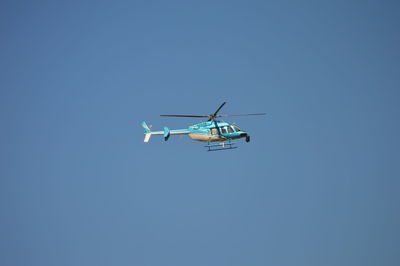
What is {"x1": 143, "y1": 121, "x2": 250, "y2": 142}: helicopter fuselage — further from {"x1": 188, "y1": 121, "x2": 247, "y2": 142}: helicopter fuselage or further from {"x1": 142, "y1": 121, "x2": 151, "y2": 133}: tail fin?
{"x1": 142, "y1": 121, "x2": 151, "y2": 133}: tail fin

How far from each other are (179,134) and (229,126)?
3.92 meters

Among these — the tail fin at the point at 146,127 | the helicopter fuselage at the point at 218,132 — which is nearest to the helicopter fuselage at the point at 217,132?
the helicopter fuselage at the point at 218,132

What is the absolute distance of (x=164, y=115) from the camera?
33.0 metres

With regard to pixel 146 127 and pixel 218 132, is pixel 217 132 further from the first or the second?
A: pixel 146 127

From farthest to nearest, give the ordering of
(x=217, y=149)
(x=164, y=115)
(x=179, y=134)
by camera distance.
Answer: (x=179, y=134) → (x=217, y=149) → (x=164, y=115)

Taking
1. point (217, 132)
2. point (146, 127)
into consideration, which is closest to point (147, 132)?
point (146, 127)

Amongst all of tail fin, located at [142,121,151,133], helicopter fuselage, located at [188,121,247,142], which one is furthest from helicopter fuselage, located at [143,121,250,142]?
tail fin, located at [142,121,151,133]

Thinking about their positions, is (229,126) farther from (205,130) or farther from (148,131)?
(148,131)

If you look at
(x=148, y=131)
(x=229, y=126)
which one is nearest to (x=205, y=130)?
(x=229, y=126)

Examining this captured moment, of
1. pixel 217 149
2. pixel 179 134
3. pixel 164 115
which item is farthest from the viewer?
pixel 179 134

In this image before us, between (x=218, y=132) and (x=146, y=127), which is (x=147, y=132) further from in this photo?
(x=218, y=132)

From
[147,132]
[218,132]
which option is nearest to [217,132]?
[218,132]

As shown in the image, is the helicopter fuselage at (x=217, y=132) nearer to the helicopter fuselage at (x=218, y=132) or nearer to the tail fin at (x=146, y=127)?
the helicopter fuselage at (x=218, y=132)

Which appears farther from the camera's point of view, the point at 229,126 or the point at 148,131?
the point at 148,131
